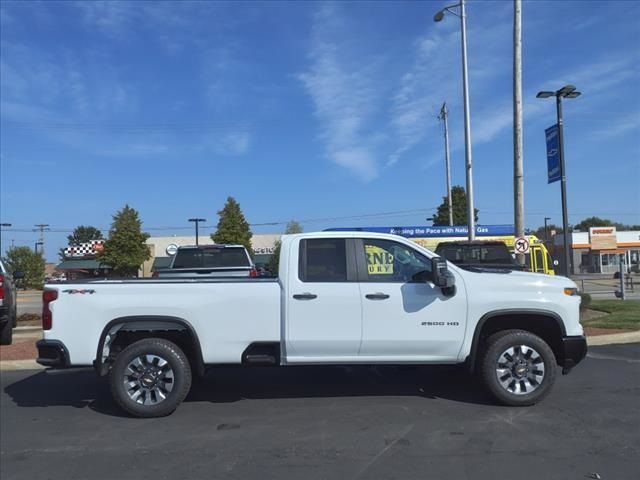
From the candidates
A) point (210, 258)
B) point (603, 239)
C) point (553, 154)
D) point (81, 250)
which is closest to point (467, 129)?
point (553, 154)

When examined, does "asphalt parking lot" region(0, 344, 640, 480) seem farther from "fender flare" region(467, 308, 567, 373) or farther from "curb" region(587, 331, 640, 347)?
"curb" region(587, 331, 640, 347)

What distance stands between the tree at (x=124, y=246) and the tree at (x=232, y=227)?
262 inches

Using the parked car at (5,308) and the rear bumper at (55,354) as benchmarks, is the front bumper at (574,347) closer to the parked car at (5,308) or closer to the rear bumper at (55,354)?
the rear bumper at (55,354)

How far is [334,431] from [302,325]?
3.87 ft

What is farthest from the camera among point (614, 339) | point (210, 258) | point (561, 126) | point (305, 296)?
point (561, 126)

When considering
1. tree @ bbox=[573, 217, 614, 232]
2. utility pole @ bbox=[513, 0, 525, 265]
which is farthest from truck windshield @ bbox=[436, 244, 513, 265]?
tree @ bbox=[573, 217, 614, 232]

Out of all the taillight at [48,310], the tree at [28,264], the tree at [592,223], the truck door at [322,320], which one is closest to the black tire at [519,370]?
the truck door at [322,320]

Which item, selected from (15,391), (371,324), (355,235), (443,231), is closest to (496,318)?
(371,324)

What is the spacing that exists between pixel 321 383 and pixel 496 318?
2.45 m

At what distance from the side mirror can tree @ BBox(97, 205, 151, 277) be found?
43.8 metres

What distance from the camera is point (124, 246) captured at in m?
47.3

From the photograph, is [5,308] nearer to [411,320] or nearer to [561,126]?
[411,320]

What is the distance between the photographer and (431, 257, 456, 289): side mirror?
19.8ft

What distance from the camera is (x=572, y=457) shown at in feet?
15.5
